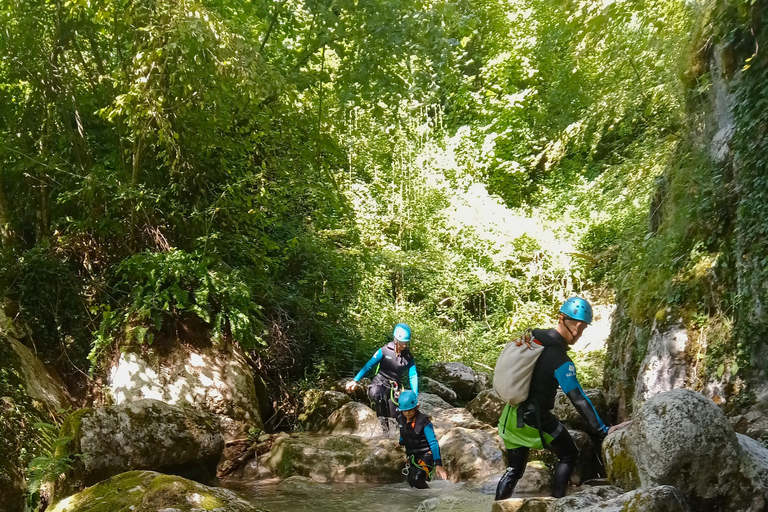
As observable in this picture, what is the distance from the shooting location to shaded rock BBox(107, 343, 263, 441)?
7.87 metres

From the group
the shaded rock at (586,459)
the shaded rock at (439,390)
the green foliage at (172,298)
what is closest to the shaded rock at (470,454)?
the shaded rock at (586,459)

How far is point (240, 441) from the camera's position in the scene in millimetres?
8172

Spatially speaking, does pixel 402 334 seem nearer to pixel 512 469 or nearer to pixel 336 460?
pixel 336 460

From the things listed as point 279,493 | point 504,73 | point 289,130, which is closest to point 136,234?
point 289,130

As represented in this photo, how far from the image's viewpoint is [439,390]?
11719mm

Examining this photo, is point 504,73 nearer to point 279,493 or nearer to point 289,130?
point 289,130

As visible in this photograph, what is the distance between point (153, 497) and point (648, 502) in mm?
3211

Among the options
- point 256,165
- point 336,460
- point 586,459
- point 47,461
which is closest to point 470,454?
point 586,459

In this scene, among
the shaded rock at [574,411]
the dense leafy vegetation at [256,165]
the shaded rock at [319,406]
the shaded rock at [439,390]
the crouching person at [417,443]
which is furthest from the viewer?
the shaded rock at [439,390]

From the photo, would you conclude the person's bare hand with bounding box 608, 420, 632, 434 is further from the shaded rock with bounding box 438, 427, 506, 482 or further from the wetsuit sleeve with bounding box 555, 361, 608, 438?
the shaded rock with bounding box 438, 427, 506, 482

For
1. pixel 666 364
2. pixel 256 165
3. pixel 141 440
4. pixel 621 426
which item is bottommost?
pixel 141 440

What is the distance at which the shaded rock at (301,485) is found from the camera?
22.9 ft

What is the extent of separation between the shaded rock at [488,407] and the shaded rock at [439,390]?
1728mm

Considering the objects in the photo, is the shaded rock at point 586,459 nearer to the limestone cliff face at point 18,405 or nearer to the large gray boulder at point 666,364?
the large gray boulder at point 666,364
